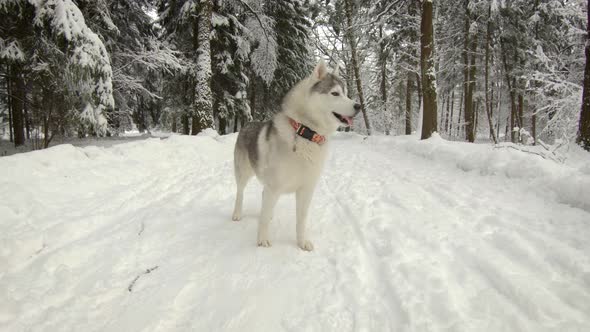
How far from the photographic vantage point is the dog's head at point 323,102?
8.63 feet

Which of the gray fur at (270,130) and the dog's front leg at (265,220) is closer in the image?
the dog's front leg at (265,220)

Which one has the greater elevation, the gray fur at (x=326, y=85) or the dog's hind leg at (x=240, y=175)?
the gray fur at (x=326, y=85)

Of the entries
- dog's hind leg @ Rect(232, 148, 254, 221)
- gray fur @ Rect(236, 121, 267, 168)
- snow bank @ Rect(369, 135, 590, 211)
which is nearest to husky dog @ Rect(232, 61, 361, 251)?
gray fur @ Rect(236, 121, 267, 168)

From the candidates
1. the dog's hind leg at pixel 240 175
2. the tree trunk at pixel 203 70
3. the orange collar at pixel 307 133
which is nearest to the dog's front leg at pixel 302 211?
the orange collar at pixel 307 133

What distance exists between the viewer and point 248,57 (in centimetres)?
1711

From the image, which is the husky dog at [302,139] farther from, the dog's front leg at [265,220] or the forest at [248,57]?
the forest at [248,57]

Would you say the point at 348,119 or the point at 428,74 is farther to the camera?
the point at 428,74

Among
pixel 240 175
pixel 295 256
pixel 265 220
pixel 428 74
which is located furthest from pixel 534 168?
pixel 428 74

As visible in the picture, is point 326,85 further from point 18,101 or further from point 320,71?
point 18,101

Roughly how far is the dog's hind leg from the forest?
5.88 feet

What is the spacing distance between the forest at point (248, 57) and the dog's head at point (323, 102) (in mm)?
1146

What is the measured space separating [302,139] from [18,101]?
35.8ft

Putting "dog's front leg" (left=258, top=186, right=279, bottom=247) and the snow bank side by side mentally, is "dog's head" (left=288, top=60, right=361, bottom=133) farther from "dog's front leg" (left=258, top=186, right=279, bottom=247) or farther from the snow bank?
the snow bank

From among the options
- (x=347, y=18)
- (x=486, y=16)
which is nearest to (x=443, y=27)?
(x=486, y=16)
